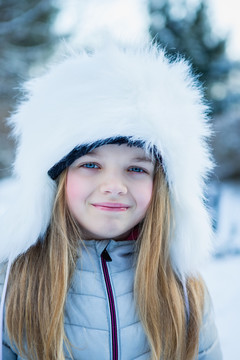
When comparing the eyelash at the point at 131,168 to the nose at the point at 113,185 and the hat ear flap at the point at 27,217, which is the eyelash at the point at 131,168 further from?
the hat ear flap at the point at 27,217

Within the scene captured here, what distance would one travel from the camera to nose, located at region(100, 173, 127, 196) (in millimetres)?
1132

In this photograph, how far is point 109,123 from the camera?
44.2 inches

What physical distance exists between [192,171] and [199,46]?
1031cm

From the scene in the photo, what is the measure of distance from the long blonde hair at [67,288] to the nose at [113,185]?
180mm

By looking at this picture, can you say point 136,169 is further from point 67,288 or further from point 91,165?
point 67,288

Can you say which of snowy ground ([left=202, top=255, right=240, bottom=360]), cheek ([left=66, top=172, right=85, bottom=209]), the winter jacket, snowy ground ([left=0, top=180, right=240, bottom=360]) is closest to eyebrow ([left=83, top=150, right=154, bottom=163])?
cheek ([left=66, top=172, right=85, bottom=209])

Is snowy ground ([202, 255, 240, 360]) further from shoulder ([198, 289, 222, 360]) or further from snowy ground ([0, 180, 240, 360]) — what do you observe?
shoulder ([198, 289, 222, 360])

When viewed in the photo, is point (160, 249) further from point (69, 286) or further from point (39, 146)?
point (39, 146)

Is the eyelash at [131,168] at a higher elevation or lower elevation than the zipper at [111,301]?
higher

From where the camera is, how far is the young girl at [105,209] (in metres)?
1.15

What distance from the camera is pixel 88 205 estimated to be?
1.18 meters

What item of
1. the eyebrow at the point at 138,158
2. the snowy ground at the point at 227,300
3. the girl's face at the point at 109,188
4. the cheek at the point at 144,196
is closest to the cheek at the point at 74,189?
the girl's face at the point at 109,188

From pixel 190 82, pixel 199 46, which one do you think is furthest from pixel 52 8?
pixel 190 82

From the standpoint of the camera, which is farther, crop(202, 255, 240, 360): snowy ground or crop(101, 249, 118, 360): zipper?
crop(202, 255, 240, 360): snowy ground
